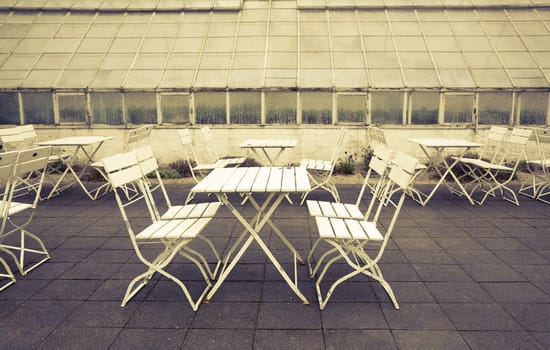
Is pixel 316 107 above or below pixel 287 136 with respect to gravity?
above

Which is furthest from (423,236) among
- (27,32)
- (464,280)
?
(27,32)

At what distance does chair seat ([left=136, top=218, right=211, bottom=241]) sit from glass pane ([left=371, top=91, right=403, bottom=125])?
6.40 m

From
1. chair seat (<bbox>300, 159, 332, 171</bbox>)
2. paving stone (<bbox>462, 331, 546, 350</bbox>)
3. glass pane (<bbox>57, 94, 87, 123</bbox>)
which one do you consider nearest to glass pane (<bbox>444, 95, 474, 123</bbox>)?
chair seat (<bbox>300, 159, 332, 171</bbox>)

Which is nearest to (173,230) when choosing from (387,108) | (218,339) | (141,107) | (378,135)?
(218,339)

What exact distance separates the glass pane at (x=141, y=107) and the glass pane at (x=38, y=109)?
176 centimetres

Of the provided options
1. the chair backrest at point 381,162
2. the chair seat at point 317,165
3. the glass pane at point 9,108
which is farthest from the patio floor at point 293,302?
the glass pane at point 9,108

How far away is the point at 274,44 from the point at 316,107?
2210 mm

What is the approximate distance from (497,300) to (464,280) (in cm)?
40

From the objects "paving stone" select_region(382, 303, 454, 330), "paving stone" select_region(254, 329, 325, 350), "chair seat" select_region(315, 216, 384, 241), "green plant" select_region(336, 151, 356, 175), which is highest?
"chair seat" select_region(315, 216, 384, 241)

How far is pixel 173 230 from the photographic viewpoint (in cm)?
334

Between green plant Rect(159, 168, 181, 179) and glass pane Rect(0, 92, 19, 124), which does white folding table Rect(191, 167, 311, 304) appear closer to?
green plant Rect(159, 168, 181, 179)

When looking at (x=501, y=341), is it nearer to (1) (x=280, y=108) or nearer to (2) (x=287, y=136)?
(2) (x=287, y=136)

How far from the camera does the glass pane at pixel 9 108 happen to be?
360 inches

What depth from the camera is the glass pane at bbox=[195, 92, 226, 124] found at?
9070 millimetres
